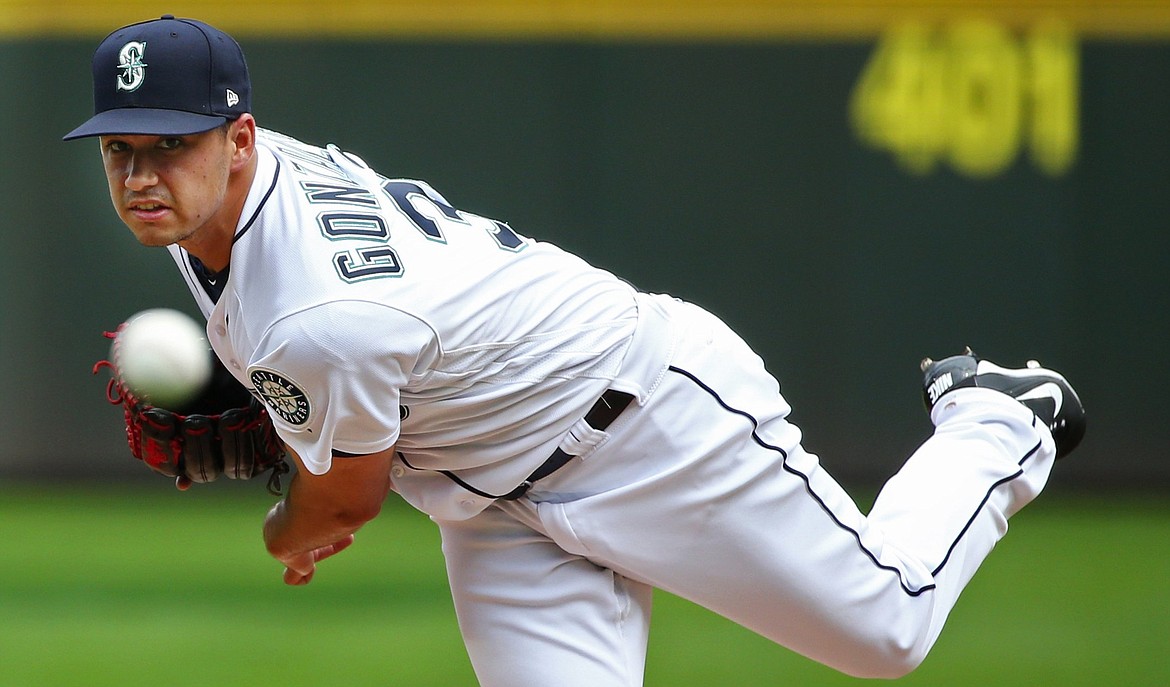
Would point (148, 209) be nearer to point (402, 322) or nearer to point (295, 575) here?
point (402, 322)

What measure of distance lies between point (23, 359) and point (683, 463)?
17.5 ft

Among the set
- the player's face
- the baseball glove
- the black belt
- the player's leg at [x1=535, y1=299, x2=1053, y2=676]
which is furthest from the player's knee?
the player's face

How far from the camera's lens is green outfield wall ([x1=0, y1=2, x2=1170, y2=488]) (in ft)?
23.1

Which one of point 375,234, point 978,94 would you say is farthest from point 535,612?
point 978,94

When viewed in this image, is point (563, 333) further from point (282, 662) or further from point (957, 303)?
point (957, 303)

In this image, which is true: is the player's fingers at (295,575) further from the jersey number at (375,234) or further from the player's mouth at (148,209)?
the player's mouth at (148,209)

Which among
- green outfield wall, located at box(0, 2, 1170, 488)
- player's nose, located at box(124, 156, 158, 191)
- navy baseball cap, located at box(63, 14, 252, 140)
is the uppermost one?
navy baseball cap, located at box(63, 14, 252, 140)

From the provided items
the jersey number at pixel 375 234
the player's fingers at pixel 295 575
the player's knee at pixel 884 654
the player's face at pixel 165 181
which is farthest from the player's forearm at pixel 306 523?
the player's knee at pixel 884 654

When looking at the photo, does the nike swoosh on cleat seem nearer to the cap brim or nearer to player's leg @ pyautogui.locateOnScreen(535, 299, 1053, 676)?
player's leg @ pyautogui.locateOnScreen(535, 299, 1053, 676)

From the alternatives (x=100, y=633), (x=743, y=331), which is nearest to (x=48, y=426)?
(x=100, y=633)

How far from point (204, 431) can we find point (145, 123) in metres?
0.75

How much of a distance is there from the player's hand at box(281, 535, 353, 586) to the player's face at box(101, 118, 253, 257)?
828 millimetres

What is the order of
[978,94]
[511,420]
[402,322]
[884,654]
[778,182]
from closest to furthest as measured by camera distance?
[402,322]
[511,420]
[884,654]
[978,94]
[778,182]

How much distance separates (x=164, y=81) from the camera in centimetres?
229
